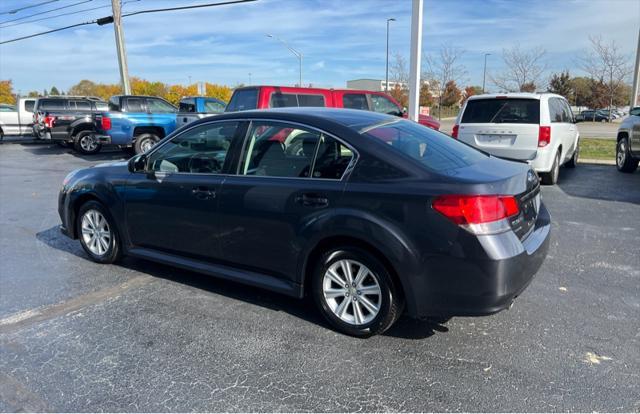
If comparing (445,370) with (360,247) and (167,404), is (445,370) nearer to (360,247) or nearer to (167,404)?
(360,247)

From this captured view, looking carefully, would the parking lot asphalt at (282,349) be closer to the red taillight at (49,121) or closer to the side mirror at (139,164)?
the side mirror at (139,164)

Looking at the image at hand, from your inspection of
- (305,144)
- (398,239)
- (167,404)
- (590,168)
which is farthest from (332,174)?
(590,168)

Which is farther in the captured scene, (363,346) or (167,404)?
(363,346)

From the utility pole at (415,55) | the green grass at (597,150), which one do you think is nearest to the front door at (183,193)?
the utility pole at (415,55)

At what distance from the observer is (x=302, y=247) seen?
353cm

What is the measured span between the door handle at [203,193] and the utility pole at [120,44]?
1876 centimetres

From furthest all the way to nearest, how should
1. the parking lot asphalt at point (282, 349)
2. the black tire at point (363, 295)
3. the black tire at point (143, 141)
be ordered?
the black tire at point (143, 141), the black tire at point (363, 295), the parking lot asphalt at point (282, 349)

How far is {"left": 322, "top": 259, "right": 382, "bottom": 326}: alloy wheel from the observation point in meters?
3.36

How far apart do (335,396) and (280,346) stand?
2.30 feet

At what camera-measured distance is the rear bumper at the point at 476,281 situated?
2963mm

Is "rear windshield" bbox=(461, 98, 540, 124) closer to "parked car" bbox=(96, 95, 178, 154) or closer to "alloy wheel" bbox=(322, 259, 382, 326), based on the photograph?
"alloy wheel" bbox=(322, 259, 382, 326)

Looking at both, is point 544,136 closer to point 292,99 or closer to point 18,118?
point 292,99

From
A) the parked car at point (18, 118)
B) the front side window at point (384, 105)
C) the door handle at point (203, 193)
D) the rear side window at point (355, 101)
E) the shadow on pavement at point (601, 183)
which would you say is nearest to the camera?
the door handle at point (203, 193)

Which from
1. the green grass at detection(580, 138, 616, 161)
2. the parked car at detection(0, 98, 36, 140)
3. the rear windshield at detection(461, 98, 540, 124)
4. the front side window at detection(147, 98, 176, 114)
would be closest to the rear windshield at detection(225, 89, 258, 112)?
the rear windshield at detection(461, 98, 540, 124)
